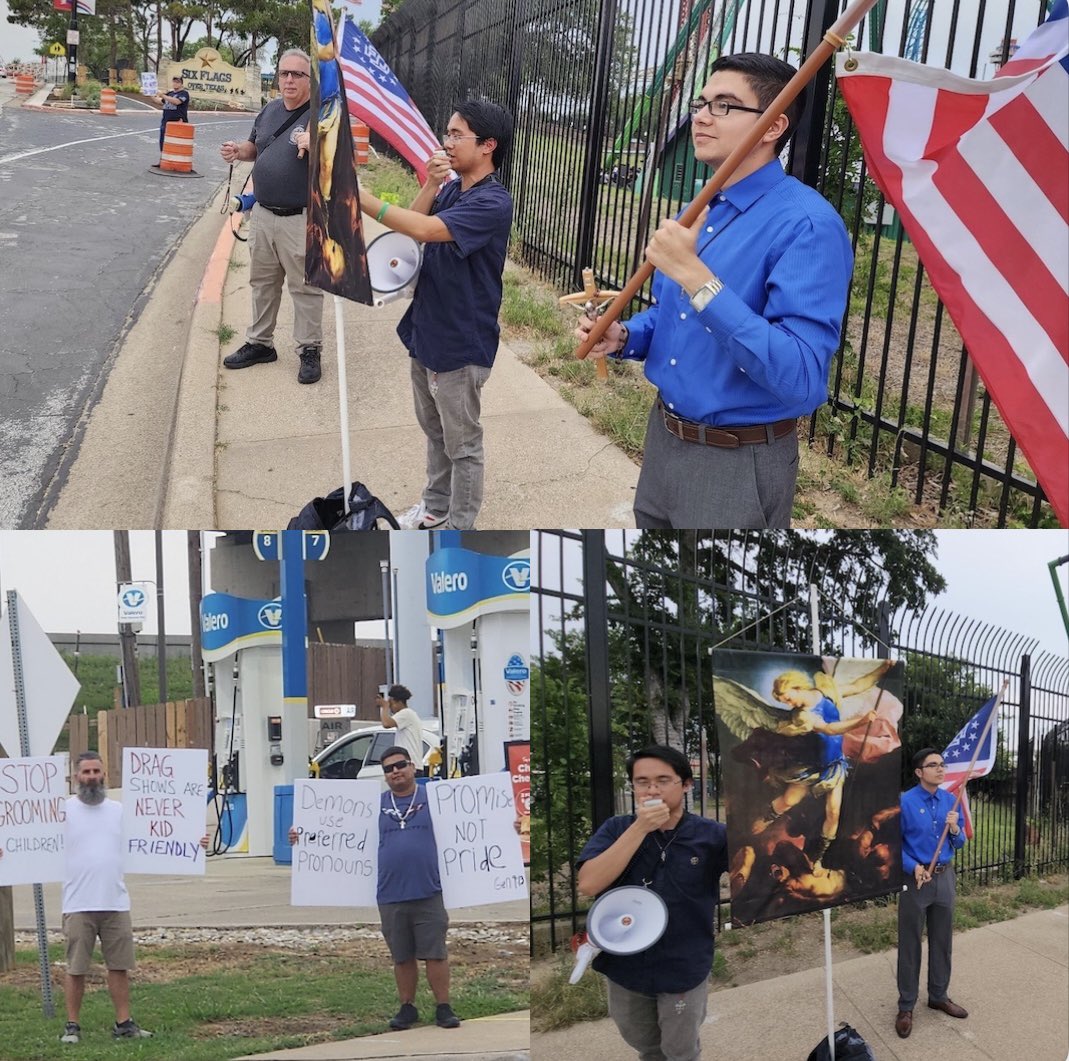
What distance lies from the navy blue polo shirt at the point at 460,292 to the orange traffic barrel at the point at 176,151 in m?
16.5

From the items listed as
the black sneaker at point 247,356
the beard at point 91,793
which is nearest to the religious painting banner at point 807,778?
the beard at point 91,793

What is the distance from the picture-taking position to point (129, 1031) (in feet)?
14.7

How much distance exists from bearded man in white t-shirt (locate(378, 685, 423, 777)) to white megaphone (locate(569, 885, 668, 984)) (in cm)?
99

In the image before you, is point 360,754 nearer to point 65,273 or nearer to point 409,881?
point 409,881

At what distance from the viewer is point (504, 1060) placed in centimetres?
434

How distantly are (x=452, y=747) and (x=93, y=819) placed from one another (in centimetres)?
132

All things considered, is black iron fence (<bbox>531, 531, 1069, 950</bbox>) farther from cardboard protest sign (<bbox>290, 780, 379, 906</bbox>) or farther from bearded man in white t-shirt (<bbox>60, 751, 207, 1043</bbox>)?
bearded man in white t-shirt (<bbox>60, 751, 207, 1043</bbox>)

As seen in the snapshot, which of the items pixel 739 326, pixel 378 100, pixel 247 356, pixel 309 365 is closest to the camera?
pixel 739 326

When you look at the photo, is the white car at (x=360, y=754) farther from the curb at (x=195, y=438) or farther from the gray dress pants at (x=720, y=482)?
the curb at (x=195, y=438)

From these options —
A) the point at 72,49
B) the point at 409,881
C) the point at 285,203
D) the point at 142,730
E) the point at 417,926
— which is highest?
the point at 72,49

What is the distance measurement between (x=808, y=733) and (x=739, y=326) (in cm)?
167

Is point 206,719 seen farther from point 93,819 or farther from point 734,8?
point 734,8

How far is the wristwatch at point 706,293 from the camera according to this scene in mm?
2844

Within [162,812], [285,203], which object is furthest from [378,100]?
[162,812]
